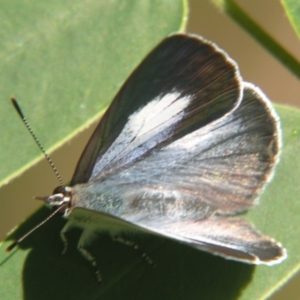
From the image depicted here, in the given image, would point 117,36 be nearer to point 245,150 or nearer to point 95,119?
point 95,119

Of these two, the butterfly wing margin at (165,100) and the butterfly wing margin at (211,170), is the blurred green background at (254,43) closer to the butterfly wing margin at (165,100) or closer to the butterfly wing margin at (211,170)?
the butterfly wing margin at (211,170)

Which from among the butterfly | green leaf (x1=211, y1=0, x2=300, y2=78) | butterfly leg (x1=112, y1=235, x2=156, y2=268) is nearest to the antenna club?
the butterfly

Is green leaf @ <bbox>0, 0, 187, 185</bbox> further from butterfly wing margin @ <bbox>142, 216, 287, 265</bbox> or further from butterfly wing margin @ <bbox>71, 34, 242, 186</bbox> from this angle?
butterfly wing margin @ <bbox>142, 216, 287, 265</bbox>

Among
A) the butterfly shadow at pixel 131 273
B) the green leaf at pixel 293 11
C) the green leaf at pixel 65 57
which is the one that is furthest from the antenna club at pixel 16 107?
the green leaf at pixel 293 11

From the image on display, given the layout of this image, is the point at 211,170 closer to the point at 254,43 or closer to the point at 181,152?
the point at 181,152

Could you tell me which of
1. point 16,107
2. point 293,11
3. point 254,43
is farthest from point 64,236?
point 254,43

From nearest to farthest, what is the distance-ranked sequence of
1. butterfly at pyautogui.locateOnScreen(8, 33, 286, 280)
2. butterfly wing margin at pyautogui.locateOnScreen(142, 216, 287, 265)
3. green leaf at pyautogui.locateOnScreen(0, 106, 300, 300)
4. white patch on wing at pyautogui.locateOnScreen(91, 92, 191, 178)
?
butterfly wing margin at pyautogui.locateOnScreen(142, 216, 287, 265), green leaf at pyautogui.locateOnScreen(0, 106, 300, 300), butterfly at pyautogui.locateOnScreen(8, 33, 286, 280), white patch on wing at pyautogui.locateOnScreen(91, 92, 191, 178)
